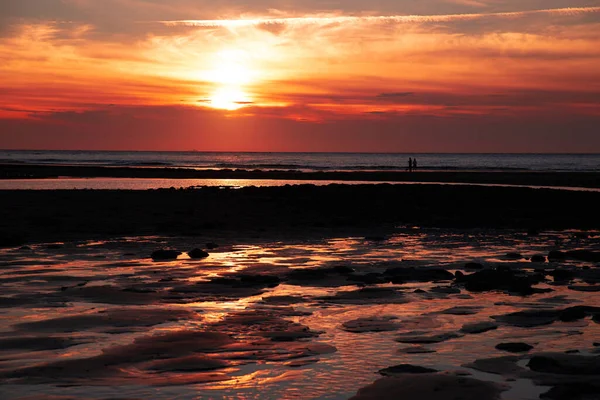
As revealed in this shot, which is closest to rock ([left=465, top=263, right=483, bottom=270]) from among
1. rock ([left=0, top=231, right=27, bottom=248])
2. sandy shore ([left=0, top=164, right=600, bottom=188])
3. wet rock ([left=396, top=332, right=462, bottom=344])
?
wet rock ([left=396, top=332, right=462, bottom=344])

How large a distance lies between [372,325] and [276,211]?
20960mm

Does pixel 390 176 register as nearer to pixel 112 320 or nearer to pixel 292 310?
pixel 292 310

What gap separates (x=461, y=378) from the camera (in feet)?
27.2

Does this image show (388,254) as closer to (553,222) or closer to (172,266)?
(172,266)

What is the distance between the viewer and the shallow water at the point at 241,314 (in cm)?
810

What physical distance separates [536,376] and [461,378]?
34.9 inches

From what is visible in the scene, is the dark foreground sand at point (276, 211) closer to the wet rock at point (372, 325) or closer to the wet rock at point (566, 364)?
the wet rock at point (372, 325)

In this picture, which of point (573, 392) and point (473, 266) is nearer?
point (573, 392)

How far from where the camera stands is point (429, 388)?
7914 millimetres

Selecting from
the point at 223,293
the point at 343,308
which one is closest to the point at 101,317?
the point at 223,293

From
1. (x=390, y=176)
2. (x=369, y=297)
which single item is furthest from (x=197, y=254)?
(x=390, y=176)

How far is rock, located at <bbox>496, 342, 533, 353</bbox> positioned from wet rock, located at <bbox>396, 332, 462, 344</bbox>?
795 millimetres

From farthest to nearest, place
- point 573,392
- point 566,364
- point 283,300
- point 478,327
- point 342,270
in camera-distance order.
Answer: point 342,270, point 283,300, point 478,327, point 566,364, point 573,392

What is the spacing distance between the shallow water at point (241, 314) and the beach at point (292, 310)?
0.13ft
